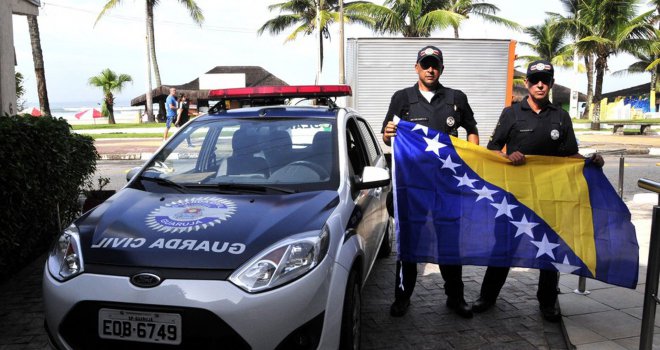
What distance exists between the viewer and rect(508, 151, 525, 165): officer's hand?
374 centimetres

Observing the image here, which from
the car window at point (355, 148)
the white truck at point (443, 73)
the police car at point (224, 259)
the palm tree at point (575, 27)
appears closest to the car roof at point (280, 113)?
the car window at point (355, 148)

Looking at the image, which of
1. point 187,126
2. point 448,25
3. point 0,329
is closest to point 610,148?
point 448,25

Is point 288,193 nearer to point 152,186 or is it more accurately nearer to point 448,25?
point 152,186

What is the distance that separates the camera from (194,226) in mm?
2807

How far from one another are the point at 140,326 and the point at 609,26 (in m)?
36.9

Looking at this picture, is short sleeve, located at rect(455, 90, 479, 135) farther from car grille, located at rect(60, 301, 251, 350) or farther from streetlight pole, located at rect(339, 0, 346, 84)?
streetlight pole, located at rect(339, 0, 346, 84)

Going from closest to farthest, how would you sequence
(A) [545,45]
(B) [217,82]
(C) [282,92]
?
(C) [282,92], (B) [217,82], (A) [545,45]

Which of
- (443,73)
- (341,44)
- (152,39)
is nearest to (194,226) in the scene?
(443,73)

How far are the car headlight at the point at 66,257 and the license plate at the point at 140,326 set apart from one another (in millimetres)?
315

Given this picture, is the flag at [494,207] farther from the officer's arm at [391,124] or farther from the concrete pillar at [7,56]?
the concrete pillar at [7,56]

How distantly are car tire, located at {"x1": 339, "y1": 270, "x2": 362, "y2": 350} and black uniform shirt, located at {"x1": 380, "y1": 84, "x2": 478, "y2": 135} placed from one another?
4.80 feet

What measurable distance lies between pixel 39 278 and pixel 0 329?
3.95 ft

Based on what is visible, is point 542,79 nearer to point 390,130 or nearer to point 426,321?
point 390,130

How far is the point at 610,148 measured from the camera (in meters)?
17.8
